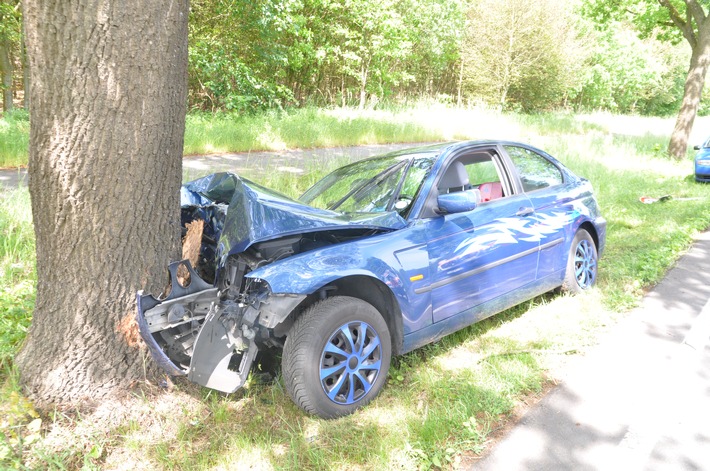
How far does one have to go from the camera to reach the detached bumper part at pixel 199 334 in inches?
105

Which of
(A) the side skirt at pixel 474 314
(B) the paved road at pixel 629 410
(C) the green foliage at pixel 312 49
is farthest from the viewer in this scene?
(C) the green foliage at pixel 312 49

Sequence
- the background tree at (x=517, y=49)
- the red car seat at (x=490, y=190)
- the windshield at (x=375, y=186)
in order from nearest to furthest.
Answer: the windshield at (x=375, y=186), the red car seat at (x=490, y=190), the background tree at (x=517, y=49)

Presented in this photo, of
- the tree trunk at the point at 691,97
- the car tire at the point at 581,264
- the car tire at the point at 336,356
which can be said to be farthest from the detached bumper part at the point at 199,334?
the tree trunk at the point at 691,97

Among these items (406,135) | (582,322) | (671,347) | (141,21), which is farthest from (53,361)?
(406,135)

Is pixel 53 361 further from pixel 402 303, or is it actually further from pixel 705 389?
pixel 705 389

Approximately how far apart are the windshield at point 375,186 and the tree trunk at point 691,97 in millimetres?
14233

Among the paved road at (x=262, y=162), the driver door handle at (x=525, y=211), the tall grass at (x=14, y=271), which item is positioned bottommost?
the tall grass at (x=14, y=271)

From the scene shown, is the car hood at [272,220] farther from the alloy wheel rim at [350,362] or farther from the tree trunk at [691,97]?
the tree trunk at [691,97]

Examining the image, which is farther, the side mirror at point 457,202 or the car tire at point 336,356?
the side mirror at point 457,202

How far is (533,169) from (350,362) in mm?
2754

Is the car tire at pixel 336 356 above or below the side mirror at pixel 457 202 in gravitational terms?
below

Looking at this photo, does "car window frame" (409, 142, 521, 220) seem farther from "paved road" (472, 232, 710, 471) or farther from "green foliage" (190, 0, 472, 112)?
"green foliage" (190, 0, 472, 112)

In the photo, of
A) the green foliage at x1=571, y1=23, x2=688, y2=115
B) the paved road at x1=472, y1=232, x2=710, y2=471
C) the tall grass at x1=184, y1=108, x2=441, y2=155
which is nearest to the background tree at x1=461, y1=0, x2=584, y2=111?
the green foliage at x1=571, y1=23, x2=688, y2=115

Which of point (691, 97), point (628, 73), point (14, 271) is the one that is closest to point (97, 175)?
point (14, 271)
